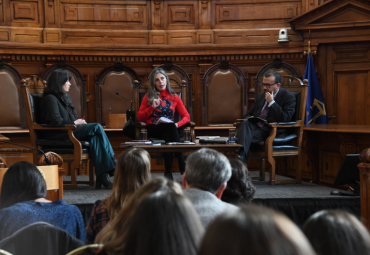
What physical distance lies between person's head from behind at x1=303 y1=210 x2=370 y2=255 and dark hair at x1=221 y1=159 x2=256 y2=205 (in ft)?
4.06

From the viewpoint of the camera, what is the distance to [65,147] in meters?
→ 4.21

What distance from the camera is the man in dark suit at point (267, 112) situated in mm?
4332

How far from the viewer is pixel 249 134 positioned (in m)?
4.34

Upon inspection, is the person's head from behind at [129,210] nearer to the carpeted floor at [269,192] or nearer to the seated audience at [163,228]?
the seated audience at [163,228]

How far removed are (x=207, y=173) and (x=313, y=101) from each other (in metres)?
4.94

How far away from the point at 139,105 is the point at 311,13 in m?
2.70

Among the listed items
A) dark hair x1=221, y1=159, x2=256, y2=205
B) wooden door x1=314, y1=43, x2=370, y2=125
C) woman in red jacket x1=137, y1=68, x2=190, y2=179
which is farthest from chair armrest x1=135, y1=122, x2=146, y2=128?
wooden door x1=314, y1=43, x2=370, y2=125

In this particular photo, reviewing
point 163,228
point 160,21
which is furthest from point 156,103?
point 163,228

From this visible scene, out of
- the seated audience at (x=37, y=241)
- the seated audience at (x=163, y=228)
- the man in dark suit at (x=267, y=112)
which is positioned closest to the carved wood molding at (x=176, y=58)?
the man in dark suit at (x=267, y=112)

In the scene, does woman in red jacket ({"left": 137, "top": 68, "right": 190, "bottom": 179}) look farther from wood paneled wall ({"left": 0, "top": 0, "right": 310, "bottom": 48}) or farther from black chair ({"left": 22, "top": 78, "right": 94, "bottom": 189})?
wood paneled wall ({"left": 0, "top": 0, "right": 310, "bottom": 48})

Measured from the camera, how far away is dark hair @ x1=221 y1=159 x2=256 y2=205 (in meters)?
2.06

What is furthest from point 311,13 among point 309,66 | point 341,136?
point 341,136

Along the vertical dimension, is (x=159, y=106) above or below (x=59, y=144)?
above

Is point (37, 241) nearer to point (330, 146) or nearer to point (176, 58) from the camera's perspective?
point (330, 146)
